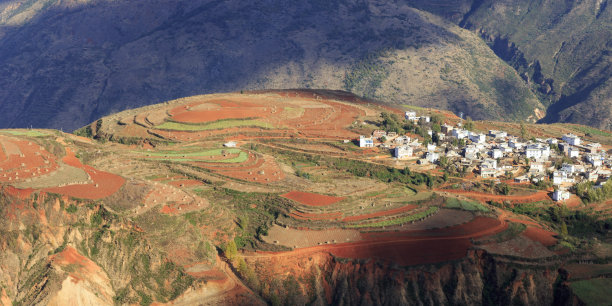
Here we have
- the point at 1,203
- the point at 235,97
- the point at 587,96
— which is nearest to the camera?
the point at 1,203

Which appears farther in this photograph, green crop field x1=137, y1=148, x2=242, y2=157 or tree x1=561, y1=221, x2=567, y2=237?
green crop field x1=137, y1=148, x2=242, y2=157

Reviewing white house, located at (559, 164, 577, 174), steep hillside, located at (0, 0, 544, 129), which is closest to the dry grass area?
white house, located at (559, 164, 577, 174)

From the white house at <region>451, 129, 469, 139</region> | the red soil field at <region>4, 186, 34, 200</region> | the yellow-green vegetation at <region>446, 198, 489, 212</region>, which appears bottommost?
the white house at <region>451, 129, 469, 139</region>

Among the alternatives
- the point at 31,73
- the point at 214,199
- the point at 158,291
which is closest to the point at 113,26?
the point at 31,73

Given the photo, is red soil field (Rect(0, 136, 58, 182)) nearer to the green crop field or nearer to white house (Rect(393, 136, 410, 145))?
the green crop field

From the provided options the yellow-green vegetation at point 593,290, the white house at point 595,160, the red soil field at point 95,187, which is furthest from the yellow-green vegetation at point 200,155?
the white house at point 595,160

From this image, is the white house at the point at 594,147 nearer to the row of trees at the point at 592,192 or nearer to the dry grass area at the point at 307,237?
the row of trees at the point at 592,192

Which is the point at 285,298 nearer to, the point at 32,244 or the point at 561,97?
the point at 32,244
